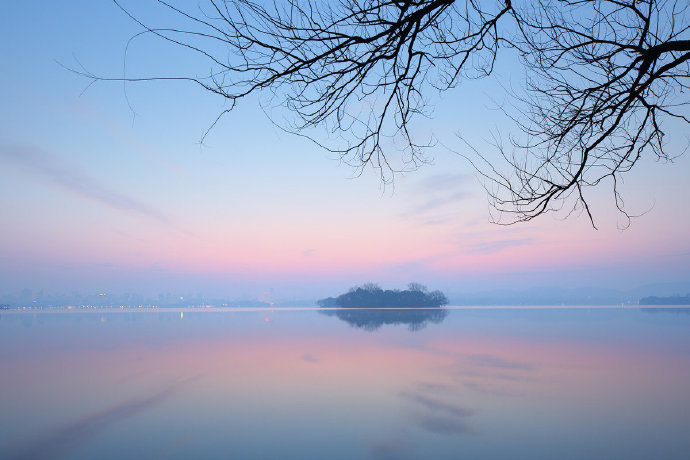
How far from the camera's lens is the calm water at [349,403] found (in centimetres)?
590

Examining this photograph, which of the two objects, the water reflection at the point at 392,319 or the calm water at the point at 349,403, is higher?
the water reflection at the point at 392,319

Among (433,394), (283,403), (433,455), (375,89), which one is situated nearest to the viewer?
(375,89)

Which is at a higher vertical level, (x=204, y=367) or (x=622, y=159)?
(x=622, y=159)

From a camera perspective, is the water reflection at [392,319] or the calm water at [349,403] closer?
the calm water at [349,403]

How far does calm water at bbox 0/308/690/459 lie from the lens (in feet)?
19.4

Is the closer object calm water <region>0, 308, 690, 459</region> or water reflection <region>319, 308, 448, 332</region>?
calm water <region>0, 308, 690, 459</region>

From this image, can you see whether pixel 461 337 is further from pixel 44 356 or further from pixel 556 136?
pixel 556 136

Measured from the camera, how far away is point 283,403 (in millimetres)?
8242

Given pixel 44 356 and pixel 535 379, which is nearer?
pixel 535 379

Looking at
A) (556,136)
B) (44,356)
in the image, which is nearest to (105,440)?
(556,136)

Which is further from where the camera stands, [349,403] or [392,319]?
[392,319]

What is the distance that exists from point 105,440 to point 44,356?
10551 millimetres

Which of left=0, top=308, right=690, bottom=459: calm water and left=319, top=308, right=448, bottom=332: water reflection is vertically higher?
left=319, top=308, right=448, bottom=332: water reflection

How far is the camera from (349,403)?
8.20 meters
